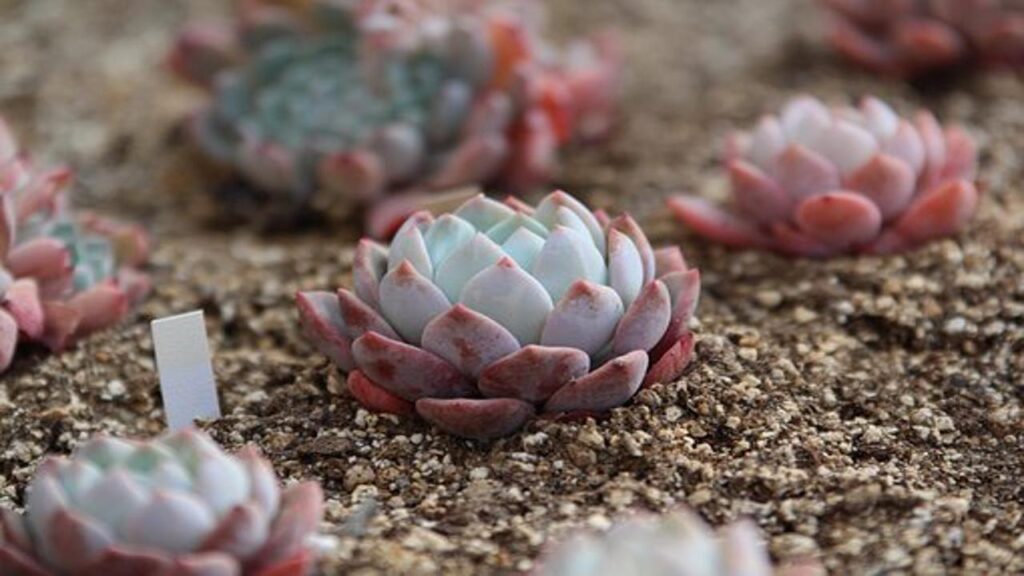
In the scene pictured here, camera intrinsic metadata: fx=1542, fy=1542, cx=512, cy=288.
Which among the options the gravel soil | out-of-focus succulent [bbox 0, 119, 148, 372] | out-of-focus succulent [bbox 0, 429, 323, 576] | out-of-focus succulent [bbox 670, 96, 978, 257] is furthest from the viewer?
out-of-focus succulent [bbox 670, 96, 978, 257]

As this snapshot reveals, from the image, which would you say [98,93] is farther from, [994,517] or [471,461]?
[994,517]

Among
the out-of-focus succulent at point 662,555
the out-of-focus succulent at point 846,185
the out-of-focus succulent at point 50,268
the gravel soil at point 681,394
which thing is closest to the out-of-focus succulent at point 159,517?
the gravel soil at point 681,394

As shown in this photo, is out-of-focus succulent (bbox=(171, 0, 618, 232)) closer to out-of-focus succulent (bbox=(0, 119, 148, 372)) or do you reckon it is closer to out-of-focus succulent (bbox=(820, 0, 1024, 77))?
out-of-focus succulent (bbox=(0, 119, 148, 372))

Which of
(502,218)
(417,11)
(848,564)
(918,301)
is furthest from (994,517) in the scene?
(417,11)

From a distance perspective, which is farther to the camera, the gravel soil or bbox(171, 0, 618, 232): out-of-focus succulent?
bbox(171, 0, 618, 232): out-of-focus succulent

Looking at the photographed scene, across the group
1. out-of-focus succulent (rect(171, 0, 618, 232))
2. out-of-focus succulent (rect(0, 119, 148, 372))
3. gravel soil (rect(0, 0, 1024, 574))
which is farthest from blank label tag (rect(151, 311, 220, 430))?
out-of-focus succulent (rect(171, 0, 618, 232))

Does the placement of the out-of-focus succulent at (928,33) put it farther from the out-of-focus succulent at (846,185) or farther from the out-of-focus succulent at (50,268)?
the out-of-focus succulent at (50,268)

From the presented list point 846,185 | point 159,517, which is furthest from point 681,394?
point 159,517
